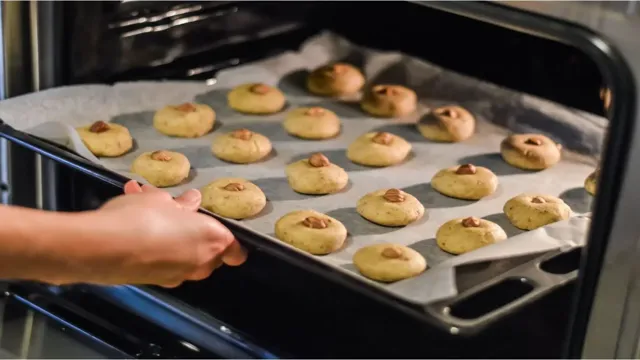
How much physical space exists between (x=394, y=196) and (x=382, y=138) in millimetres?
196

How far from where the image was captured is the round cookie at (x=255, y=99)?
1535 millimetres

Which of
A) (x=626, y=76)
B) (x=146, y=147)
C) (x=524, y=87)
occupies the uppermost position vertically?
(x=626, y=76)

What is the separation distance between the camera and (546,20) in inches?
30.0

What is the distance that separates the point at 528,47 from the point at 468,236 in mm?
480

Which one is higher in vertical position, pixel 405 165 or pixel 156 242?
pixel 156 242

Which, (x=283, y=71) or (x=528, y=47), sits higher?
(x=528, y=47)

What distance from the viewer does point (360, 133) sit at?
1521mm

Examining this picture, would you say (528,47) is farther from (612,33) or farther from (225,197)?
(612,33)

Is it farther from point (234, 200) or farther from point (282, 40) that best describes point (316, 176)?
point (282, 40)

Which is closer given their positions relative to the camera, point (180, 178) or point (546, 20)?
point (546, 20)

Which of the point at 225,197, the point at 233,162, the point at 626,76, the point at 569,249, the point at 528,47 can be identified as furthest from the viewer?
the point at 528,47

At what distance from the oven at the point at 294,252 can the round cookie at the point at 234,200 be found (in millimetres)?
93

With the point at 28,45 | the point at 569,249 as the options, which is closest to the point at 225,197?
the point at 28,45

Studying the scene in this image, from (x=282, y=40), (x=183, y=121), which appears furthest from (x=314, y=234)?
(x=282, y=40)
